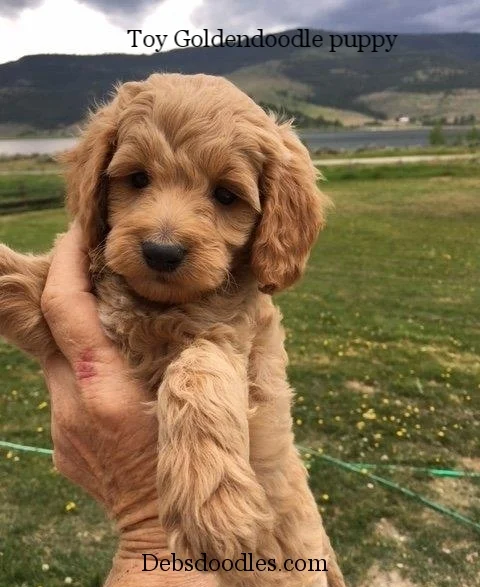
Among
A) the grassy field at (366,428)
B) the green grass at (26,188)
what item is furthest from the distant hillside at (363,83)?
the grassy field at (366,428)

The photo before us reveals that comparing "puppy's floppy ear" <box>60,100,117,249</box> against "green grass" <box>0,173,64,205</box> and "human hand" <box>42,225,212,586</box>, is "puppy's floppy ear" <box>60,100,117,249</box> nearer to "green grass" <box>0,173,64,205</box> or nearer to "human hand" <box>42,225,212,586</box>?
"human hand" <box>42,225,212,586</box>

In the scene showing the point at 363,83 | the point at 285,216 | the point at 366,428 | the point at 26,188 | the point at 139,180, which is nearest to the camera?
the point at 139,180

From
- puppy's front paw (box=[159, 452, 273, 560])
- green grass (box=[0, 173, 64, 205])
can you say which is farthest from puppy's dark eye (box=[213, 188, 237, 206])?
green grass (box=[0, 173, 64, 205])

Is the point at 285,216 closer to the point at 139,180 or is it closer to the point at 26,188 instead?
the point at 139,180

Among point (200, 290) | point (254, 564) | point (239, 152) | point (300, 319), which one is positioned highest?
point (239, 152)

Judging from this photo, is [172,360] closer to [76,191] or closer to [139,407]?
[139,407]

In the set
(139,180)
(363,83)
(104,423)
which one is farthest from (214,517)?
(363,83)

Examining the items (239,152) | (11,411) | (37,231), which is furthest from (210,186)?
(37,231)
